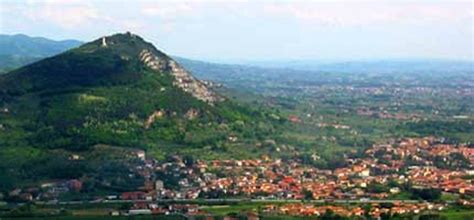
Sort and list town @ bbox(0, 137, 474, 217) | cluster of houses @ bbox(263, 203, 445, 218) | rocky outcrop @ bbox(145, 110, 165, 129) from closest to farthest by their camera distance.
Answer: cluster of houses @ bbox(263, 203, 445, 218), town @ bbox(0, 137, 474, 217), rocky outcrop @ bbox(145, 110, 165, 129)

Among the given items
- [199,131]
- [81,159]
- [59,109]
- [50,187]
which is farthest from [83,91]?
[50,187]

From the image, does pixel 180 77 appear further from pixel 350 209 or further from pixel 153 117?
pixel 350 209

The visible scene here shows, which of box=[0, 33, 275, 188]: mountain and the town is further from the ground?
box=[0, 33, 275, 188]: mountain

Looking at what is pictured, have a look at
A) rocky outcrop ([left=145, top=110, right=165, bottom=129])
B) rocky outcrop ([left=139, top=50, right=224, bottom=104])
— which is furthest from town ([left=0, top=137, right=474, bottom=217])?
rocky outcrop ([left=139, top=50, right=224, bottom=104])

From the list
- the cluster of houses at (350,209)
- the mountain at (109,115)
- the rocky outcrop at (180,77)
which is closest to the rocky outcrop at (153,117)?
the mountain at (109,115)

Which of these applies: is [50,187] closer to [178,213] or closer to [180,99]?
[178,213]

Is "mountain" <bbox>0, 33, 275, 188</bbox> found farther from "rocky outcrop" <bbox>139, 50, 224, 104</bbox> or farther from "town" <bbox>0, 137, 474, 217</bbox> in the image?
"town" <bbox>0, 137, 474, 217</bbox>
